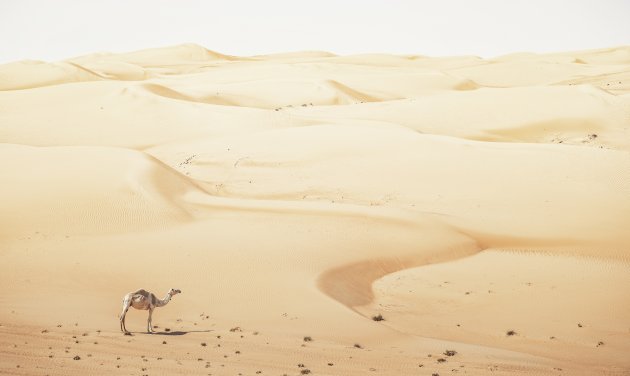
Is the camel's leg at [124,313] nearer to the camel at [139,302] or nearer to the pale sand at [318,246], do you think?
the camel at [139,302]

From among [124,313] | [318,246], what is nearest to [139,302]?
[124,313]

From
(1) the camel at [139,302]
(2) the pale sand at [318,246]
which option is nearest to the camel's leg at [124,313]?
(1) the camel at [139,302]

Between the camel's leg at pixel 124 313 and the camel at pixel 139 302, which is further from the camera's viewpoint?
the camel at pixel 139 302

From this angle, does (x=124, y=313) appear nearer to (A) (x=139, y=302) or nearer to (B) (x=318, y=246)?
(A) (x=139, y=302)

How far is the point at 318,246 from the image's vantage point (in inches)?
683

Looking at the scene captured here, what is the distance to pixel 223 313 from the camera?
13.0 meters

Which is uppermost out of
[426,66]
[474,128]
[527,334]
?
[426,66]

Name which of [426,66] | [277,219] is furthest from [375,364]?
[426,66]

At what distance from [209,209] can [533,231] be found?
832cm

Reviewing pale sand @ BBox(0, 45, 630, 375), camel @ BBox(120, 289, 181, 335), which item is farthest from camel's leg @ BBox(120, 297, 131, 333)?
pale sand @ BBox(0, 45, 630, 375)

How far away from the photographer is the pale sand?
11.0 meters

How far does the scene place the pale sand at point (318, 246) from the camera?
11.0 metres

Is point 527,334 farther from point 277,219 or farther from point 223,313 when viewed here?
point 277,219

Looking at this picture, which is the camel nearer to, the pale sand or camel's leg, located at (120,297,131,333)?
camel's leg, located at (120,297,131,333)
